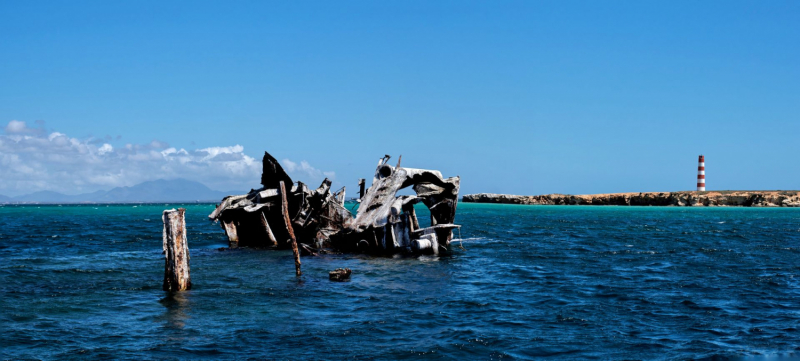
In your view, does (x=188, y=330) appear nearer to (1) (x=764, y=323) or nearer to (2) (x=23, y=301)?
(2) (x=23, y=301)

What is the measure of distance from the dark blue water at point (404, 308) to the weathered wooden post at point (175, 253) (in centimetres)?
44

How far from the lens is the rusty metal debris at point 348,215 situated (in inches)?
1005

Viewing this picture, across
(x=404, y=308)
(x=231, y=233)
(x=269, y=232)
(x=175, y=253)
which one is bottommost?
(x=404, y=308)

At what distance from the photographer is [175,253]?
16.0 metres

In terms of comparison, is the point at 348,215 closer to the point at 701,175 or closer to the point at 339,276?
the point at 339,276

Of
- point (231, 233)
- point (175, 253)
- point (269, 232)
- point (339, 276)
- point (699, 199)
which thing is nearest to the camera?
point (175, 253)

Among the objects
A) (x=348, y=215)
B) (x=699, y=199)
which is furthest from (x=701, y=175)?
(x=348, y=215)

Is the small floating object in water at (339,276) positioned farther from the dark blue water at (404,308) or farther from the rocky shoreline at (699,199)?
the rocky shoreline at (699,199)

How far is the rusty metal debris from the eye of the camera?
25.5 metres

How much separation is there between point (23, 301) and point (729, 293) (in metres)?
19.4

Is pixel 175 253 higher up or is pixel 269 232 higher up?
pixel 175 253

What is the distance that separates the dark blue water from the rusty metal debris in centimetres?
185

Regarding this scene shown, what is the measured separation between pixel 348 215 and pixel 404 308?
15.9 meters

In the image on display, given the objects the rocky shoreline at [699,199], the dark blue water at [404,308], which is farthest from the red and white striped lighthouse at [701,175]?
the dark blue water at [404,308]
